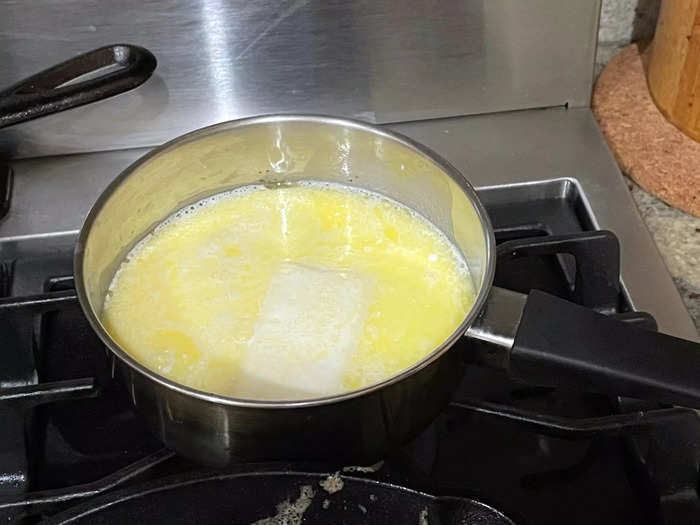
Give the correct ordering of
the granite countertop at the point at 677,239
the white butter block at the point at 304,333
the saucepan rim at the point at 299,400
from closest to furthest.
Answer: the saucepan rim at the point at 299,400 → the white butter block at the point at 304,333 → the granite countertop at the point at 677,239

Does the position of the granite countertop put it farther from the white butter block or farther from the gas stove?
the white butter block

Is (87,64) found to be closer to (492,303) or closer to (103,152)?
(103,152)

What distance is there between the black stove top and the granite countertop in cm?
7

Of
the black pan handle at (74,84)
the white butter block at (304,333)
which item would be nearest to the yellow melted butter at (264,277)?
the white butter block at (304,333)

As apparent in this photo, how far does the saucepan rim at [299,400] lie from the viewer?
0.49 meters

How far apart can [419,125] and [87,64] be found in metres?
0.31

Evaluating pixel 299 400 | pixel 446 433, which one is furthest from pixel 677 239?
pixel 299 400

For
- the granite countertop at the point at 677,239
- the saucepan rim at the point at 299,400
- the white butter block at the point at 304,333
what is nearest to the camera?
the saucepan rim at the point at 299,400

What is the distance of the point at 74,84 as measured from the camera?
739 mm

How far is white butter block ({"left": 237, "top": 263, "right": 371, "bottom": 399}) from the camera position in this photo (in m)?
0.61

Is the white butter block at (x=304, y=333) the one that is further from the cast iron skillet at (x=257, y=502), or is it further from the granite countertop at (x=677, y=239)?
the granite countertop at (x=677, y=239)

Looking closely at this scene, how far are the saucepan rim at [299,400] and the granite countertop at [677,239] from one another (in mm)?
216

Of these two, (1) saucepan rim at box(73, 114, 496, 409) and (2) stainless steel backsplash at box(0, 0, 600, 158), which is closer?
(1) saucepan rim at box(73, 114, 496, 409)

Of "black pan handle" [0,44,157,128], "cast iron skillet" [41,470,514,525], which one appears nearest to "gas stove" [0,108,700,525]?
"cast iron skillet" [41,470,514,525]
